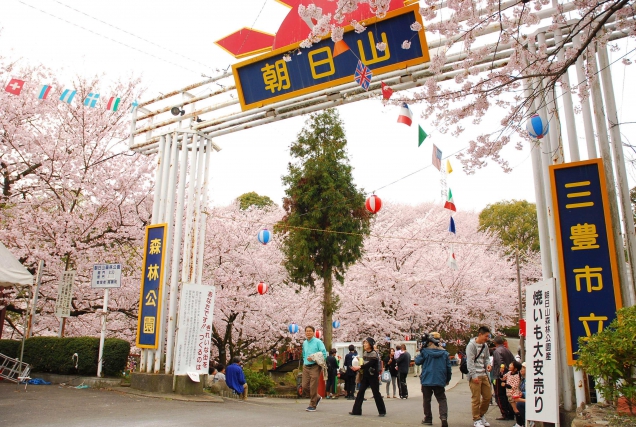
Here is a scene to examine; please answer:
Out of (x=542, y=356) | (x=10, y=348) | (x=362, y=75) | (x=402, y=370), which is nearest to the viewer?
(x=542, y=356)

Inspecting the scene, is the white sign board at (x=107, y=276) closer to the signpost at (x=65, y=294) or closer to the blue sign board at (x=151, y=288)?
the blue sign board at (x=151, y=288)

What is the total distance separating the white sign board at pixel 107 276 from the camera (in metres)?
11.1

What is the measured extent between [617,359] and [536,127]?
342cm

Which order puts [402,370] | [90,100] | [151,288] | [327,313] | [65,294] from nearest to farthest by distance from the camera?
1. [151,288]
2. [90,100]
3. [65,294]
4. [402,370]
5. [327,313]

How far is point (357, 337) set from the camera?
24828 mm

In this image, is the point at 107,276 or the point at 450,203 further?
the point at 450,203

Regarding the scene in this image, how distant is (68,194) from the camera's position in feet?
45.1

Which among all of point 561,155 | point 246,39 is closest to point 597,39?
point 561,155

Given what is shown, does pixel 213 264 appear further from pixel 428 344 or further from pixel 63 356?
pixel 428 344

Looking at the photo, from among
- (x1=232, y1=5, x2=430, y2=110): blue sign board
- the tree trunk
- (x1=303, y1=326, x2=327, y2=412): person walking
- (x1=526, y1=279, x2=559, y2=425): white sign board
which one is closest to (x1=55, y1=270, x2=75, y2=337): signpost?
(x1=232, y1=5, x2=430, y2=110): blue sign board

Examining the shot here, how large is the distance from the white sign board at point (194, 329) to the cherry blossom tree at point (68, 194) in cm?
474

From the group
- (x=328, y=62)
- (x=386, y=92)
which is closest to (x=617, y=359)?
(x=386, y=92)

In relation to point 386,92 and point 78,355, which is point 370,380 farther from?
point 78,355

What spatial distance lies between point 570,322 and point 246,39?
25.8ft
